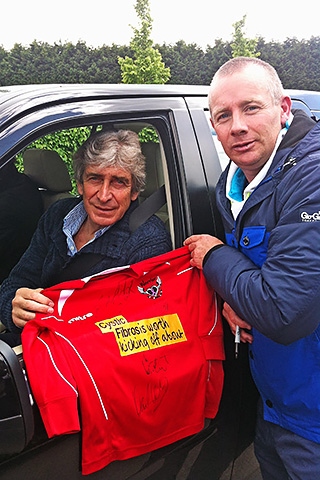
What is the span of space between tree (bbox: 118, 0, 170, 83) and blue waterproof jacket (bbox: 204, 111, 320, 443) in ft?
42.8

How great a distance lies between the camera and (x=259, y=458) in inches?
72.2

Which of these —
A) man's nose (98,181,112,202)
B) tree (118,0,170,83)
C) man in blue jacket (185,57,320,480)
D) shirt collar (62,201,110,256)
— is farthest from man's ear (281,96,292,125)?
tree (118,0,170,83)

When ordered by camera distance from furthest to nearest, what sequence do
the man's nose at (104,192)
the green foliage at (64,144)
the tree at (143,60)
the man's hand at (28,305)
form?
1. the tree at (143,60)
2. the green foliage at (64,144)
3. the man's nose at (104,192)
4. the man's hand at (28,305)

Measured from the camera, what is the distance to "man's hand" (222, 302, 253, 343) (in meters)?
1.57

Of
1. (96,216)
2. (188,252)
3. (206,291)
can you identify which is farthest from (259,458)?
(96,216)

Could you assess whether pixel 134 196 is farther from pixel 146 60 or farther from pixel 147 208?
pixel 146 60

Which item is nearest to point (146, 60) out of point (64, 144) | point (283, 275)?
point (64, 144)

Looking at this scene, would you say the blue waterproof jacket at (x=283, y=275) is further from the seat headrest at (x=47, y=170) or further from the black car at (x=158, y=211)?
the seat headrest at (x=47, y=170)

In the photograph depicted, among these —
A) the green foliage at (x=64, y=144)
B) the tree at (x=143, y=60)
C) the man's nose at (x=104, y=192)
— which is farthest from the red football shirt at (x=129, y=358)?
the tree at (x=143, y=60)

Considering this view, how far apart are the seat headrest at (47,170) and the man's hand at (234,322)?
1.38 m

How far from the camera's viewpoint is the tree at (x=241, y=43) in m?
17.8

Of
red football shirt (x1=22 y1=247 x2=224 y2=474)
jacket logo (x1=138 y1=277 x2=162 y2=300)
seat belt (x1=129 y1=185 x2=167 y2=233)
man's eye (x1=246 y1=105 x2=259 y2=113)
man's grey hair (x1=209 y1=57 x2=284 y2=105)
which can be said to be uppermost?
man's grey hair (x1=209 y1=57 x2=284 y2=105)

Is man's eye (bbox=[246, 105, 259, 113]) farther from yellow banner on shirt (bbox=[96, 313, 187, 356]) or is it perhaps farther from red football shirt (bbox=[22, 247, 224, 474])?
yellow banner on shirt (bbox=[96, 313, 187, 356])

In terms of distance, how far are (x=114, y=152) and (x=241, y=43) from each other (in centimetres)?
1777
